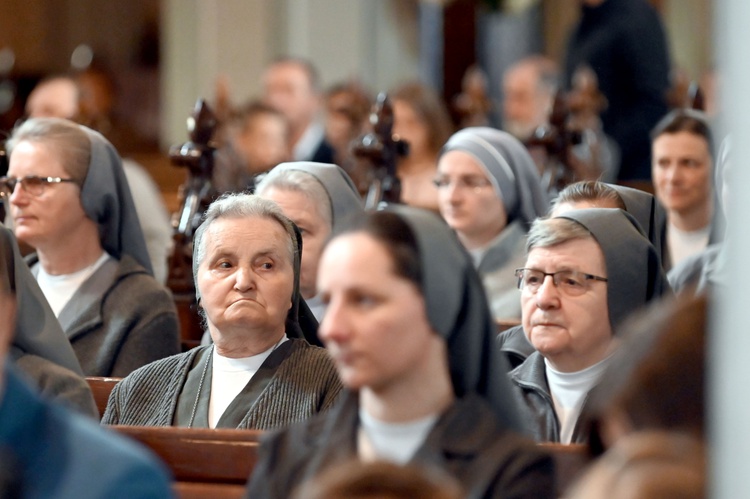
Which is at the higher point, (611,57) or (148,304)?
(611,57)

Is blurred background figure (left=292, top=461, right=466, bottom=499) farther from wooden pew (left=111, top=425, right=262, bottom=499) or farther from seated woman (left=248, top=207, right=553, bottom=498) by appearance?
wooden pew (left=111, top=425, right=262, bottom=499)

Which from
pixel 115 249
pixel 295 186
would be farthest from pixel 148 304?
pixel 295 186

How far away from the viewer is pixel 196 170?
579 centimetres

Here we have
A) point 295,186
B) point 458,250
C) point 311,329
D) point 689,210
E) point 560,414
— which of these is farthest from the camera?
point 689,210

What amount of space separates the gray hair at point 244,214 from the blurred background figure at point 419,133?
12.3 ft

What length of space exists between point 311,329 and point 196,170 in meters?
2.02

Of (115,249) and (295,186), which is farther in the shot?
(115,249)

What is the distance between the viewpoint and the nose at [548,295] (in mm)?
3557

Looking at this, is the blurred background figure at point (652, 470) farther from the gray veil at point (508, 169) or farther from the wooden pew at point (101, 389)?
the gray veil at point (508, 169)

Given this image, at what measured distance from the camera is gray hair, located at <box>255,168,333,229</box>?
176 inches

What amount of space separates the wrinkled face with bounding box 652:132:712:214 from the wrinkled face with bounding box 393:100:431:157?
239 cm

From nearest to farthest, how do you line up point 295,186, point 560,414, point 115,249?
1. point 560,414
2. point 295,186
3. point 115,249

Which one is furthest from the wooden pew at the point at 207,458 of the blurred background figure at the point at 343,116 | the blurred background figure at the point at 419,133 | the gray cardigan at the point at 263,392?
the blurred background figure at the point at 343,116

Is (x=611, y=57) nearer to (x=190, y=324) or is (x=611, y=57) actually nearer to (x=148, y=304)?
(x=190, y=324)
